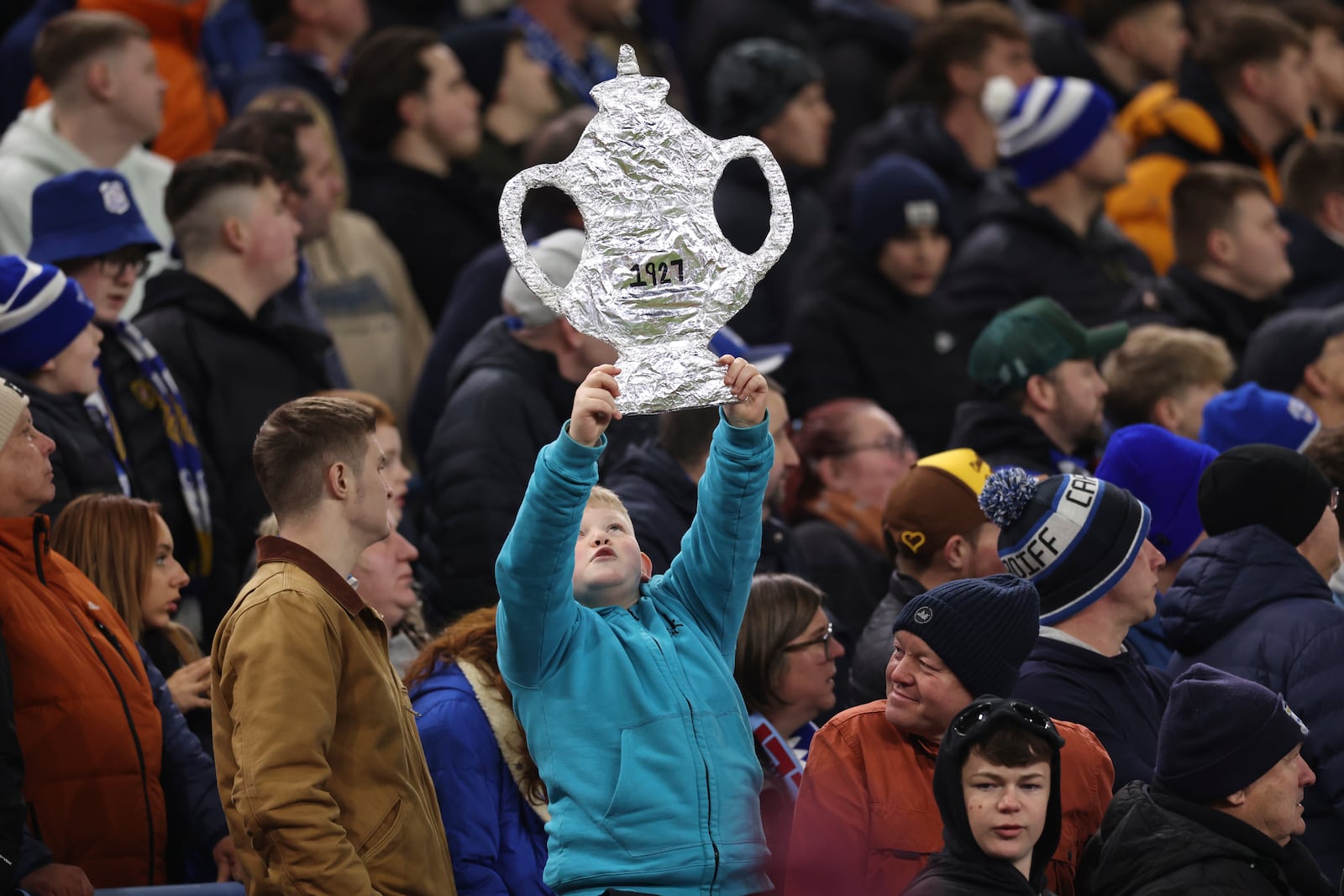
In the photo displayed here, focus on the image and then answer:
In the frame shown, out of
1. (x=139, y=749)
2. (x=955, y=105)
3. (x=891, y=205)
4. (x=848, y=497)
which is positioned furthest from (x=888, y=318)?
(x=139, y=749)

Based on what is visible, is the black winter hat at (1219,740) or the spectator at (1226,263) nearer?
the black winter hat at (1219,740)

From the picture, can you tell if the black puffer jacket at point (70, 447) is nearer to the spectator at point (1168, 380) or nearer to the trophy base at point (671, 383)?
the trophy base at point (671, 383)

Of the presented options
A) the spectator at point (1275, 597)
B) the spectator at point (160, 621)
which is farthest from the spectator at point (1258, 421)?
the spectator at point (160, 621)

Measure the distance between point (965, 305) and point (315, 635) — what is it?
480 centimetres

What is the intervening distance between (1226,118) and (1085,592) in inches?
234

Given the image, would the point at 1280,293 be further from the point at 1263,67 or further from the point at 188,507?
the point at 188,507

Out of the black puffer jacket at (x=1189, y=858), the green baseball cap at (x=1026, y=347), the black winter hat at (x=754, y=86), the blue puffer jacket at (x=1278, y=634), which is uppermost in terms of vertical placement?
the black winter hat at (x=754, y=86)

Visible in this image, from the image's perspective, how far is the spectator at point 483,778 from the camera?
439 centimetres

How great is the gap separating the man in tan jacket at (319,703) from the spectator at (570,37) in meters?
5.53

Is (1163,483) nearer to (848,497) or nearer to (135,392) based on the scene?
(848,497)

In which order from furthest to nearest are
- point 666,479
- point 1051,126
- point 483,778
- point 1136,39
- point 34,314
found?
point 1136,39, point 1051,126, point 666,479, point 34,314, point 483,778

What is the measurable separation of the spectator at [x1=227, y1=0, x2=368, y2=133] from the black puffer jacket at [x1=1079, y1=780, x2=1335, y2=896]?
5656mm

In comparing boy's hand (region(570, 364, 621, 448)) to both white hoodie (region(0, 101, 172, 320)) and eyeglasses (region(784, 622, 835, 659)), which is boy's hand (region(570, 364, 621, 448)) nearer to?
eyeglasses (region(784, 622, 835, 659))

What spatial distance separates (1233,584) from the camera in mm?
4824
